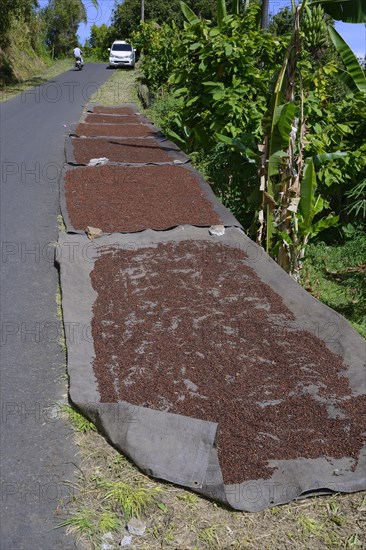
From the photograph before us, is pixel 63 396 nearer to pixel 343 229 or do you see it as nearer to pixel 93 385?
pixel 93 385

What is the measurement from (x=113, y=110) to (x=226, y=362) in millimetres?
12681

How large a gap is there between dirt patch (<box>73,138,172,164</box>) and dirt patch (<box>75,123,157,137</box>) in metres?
0.68

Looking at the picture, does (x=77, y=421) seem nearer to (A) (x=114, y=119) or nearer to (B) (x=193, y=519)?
(B) (x=193, y=519)

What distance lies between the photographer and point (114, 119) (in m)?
14.0

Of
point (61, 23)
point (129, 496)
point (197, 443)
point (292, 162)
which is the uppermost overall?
point (61, 23)

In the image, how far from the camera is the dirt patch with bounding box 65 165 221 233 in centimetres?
650

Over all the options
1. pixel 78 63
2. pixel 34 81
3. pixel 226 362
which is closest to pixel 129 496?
pixel 226 362

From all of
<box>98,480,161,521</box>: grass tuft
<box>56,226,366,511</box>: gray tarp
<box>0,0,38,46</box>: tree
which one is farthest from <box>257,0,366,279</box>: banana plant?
<box>0,0,38,46</box>: tree

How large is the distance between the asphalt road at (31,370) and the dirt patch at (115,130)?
2292 mm

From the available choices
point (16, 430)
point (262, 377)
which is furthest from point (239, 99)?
point (16, 430)

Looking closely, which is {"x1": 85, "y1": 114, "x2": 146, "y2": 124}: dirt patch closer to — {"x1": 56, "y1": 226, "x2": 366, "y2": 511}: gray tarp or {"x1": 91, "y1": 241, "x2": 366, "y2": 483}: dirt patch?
{"x1": 91, "y1": 241, "x2": 366, "y2": 483}: dirt patch

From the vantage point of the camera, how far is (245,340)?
4.23 m

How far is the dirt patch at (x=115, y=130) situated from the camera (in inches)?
458

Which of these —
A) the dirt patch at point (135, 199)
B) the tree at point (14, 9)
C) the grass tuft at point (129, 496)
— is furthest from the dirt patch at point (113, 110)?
the grass tuft at point (129, 496)
